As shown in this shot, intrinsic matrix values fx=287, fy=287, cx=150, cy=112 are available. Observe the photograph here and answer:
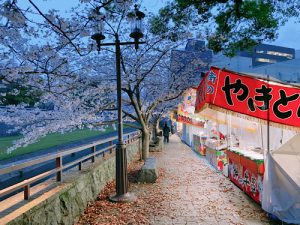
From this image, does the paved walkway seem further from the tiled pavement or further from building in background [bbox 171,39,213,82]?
building in background [bbox 171,39,213,82]

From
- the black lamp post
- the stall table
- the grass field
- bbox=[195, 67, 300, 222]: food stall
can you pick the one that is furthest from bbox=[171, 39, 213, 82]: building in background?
the grass field

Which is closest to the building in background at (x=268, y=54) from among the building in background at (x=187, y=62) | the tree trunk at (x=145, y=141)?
the building in background at (x=187, y=62)

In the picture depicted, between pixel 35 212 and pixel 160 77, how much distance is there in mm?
17075

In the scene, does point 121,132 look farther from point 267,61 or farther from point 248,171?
point 267,61

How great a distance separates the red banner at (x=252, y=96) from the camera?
6.68m

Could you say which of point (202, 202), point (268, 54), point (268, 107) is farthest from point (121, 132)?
point (268, 54)

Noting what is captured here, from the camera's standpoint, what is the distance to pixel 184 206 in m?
8.55

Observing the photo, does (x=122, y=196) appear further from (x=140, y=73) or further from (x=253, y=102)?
(x=140, y=73)

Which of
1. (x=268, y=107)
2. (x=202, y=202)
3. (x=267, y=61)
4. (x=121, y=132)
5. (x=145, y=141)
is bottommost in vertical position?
(x=202, y=202)

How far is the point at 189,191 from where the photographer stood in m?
10.5

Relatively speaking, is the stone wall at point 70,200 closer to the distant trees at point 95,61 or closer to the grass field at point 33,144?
the distant trees at point 95,61

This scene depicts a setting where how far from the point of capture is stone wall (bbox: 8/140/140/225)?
489cm

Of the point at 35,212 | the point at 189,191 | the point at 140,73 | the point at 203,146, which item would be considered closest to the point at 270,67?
the point at 203,146

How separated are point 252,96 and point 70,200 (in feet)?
16.1
